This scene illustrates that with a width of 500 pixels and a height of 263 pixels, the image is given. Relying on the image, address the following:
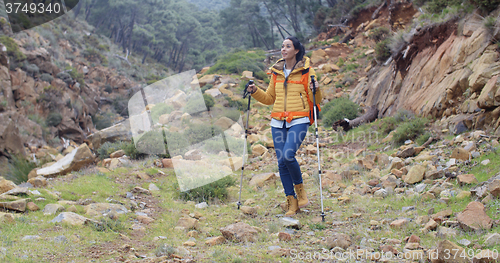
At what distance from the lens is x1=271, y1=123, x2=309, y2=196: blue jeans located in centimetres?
416

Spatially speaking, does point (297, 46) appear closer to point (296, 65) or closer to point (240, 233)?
point (296, 65)

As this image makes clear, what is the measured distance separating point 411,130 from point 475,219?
443cm

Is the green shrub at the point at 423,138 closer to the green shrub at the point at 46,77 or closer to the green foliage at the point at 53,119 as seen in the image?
the green foliage at the point at 53,119

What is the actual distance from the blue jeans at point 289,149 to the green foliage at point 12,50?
71.7ft

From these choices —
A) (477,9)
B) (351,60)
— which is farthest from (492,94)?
(351,60)

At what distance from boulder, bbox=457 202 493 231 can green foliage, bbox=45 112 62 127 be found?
20965 millimetres

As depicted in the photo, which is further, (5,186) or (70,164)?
(70,164)

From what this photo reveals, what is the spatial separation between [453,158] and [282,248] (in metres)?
3.46

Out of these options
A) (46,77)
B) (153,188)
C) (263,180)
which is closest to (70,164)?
(153,188)

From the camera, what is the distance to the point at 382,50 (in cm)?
1360

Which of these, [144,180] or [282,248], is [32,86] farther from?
[282,248]

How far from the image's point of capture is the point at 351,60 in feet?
68.0

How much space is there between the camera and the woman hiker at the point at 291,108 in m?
4.23

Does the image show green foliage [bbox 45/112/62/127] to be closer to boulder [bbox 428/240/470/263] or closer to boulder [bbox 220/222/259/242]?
boulder [bbox 220/222/259/242]
